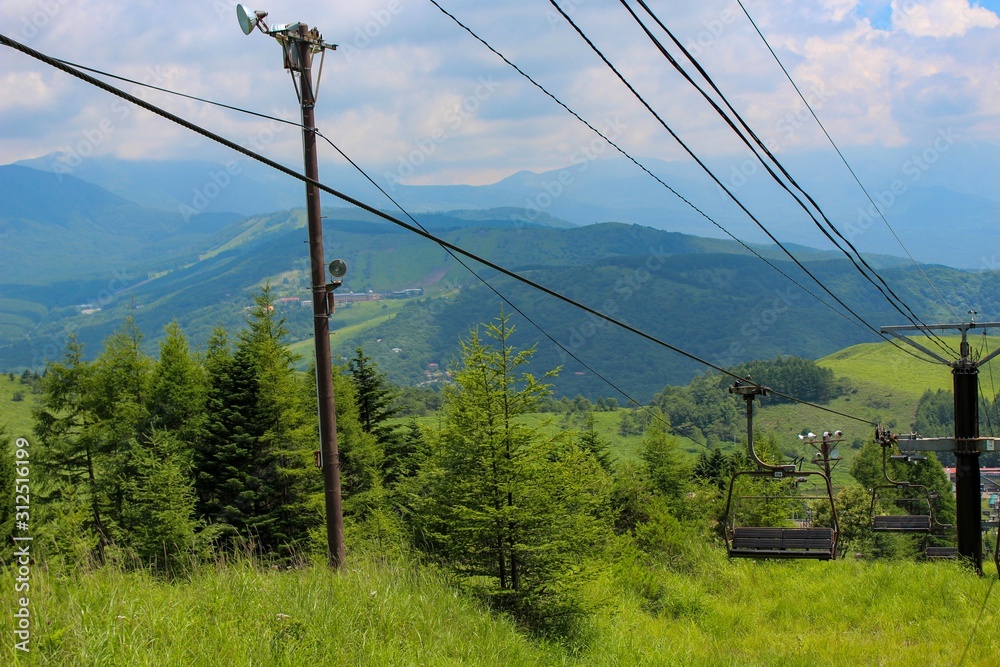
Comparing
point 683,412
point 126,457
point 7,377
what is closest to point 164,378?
point 126,457

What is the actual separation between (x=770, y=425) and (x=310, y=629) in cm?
15235

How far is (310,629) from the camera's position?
7.05 m

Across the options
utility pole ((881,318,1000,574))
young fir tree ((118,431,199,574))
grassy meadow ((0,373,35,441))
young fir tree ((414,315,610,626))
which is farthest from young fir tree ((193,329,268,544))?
grassy meadow ((0,373,35,441))

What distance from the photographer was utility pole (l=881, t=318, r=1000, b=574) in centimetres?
1678

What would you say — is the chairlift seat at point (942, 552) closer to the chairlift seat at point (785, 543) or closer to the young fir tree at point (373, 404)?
the chairlift seat at point (785, 543)

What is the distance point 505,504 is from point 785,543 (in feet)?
18.5

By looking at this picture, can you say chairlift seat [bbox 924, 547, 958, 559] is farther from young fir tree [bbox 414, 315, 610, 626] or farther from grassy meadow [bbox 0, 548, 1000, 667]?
young fir tree [bbox 414, 315, 610, 626]

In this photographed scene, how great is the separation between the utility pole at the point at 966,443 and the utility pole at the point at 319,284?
12.4 meters

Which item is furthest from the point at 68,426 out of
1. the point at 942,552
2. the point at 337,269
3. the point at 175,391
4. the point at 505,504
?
the point at 942,552

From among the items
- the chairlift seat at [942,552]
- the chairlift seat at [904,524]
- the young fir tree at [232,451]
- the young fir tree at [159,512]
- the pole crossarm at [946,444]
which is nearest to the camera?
the pole crossarm at [946,444]

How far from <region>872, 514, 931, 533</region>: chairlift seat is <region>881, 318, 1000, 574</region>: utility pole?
3911 mm

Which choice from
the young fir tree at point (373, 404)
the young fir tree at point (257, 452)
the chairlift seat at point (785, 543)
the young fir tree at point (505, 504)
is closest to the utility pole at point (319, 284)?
the young fir tree at point (505, 504)

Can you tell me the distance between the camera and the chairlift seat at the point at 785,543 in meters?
14.2

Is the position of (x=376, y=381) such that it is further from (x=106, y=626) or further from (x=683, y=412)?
(x=683, y=412)
